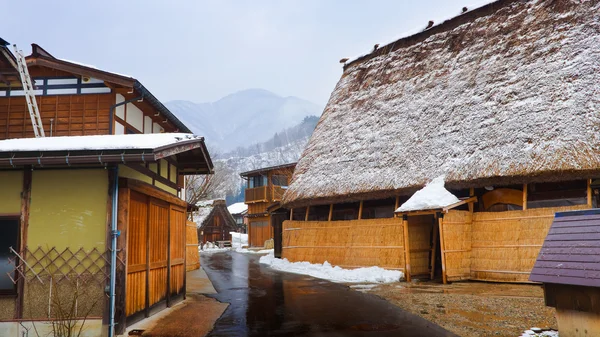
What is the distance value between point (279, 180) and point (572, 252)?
31788mm

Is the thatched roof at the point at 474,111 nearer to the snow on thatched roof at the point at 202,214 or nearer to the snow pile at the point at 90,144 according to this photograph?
the snow pile at the point at 90,144

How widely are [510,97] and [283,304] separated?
9.84 meters

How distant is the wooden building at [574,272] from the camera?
5.25m

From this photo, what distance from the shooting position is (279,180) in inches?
1455

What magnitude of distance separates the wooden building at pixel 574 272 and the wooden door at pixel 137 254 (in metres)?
6.12

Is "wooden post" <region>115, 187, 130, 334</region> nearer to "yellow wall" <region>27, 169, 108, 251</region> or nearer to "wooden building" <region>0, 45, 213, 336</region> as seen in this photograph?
"wooden building" <region>0, 45, 213, 336</region>

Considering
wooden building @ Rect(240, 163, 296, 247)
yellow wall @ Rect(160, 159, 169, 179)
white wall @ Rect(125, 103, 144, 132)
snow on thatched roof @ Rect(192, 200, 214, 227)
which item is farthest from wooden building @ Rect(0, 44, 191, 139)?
snow on thatched roof @ Rect(192, 200, 214, 227)

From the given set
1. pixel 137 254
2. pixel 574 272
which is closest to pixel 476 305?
pixel 574 272

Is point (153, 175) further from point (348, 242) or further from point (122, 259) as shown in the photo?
point (348, 242)

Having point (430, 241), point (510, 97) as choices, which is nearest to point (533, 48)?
point (510, 97)

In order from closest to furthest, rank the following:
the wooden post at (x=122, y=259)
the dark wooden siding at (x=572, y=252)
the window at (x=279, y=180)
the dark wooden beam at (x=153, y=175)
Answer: the dark wooden siding at (x=572, y=252), the wooden post at (x=122, y=259), the dark wooden beam at (x=153, y=175), the window at (x=279, y=180)

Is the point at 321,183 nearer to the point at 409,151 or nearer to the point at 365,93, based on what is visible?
the point at 409,151

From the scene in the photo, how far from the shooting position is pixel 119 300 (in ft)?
22.3

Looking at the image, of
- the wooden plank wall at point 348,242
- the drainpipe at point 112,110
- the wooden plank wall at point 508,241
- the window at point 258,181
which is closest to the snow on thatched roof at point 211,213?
the window at point 258,181
